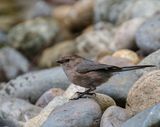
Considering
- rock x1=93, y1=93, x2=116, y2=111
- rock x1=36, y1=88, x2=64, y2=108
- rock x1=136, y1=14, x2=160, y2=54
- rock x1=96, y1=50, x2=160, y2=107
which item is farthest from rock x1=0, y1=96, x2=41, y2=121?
rock x1=136, y1=14, x2=160, y2=54

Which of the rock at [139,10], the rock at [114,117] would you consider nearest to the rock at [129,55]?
the rock at [139,10]

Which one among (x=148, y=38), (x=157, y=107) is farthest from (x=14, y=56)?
(x=157, y=107)

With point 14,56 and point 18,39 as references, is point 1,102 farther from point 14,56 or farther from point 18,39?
point 18,39

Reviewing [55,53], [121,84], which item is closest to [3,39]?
[55,53]

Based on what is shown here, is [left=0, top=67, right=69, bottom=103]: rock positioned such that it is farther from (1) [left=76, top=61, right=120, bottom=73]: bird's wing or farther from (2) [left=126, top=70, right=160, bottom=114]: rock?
(2) [left=126, top=70, right=160, bottom=114]: rock

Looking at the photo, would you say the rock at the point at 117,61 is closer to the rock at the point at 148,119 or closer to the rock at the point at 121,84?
the rock at the point at 121,84

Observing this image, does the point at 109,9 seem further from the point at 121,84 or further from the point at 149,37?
the point at 121,84
